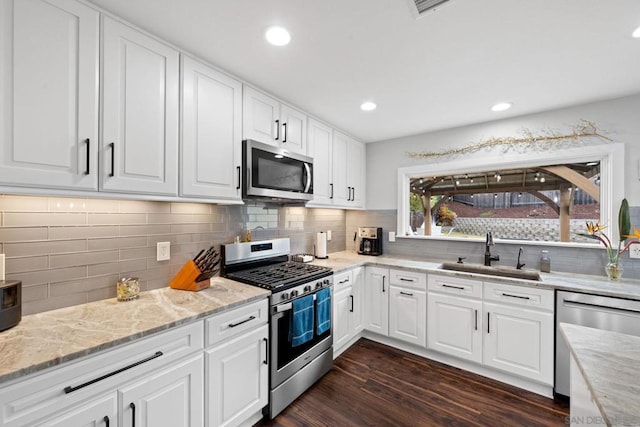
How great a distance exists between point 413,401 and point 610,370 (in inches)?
58.6

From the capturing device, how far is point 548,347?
6.73ft

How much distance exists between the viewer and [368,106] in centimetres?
249

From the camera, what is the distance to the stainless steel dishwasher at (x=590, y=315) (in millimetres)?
1803

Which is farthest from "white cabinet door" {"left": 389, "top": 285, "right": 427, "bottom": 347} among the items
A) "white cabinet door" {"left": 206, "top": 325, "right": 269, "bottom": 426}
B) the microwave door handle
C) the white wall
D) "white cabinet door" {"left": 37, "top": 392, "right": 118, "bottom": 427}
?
"white cabinet door" {"left": 37, "top": 392, "right": 118, "bottom": 427}

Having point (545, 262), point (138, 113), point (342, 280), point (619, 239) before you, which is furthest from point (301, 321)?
point (619, 239)

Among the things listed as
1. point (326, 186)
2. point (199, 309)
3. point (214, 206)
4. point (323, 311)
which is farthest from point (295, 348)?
point (326, 186)

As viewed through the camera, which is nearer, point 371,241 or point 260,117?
point 260,117

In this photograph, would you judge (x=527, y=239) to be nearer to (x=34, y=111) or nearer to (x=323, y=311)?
(x=323, y=311)

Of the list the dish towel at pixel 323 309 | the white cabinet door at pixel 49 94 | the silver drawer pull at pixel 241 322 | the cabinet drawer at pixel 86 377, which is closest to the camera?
the cabinet drawer at pixel 86 377

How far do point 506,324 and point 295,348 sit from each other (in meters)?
1.76

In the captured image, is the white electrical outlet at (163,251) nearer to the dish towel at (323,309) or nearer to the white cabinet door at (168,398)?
the white cabinet door at (168,398)

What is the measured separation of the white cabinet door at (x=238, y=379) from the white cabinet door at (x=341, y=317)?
34.5 inches

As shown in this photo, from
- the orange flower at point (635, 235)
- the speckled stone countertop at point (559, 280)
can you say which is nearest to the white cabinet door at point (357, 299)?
the speckled stone countertop at point (559, 280)

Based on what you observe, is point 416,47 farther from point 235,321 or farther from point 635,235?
point 635,235
